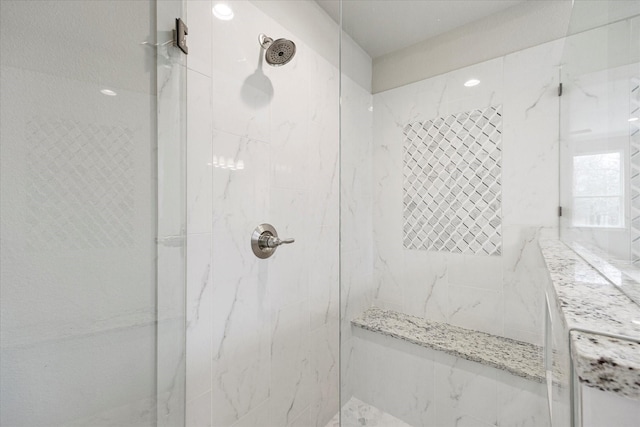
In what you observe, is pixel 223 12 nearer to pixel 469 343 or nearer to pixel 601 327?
pixel 601 327

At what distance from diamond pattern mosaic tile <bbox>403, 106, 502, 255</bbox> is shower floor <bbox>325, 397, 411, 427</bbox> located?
2.34ft

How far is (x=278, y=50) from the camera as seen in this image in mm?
1009

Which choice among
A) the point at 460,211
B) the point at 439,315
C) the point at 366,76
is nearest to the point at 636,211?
the point at 460,211

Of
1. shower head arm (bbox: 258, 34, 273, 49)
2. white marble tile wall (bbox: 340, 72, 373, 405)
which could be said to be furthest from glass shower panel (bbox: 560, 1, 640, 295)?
shower head arm (bbox: 258, 34, 273, 49)

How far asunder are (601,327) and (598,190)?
485mm

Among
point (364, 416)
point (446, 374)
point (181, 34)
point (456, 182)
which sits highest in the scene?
point (181, 34)

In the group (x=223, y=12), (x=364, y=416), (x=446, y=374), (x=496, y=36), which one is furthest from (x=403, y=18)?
(x=364, y=416)

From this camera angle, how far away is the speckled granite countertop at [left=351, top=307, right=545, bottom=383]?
2.88 feet

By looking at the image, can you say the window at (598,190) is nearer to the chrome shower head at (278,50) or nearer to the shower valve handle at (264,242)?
the shower valve handle at (264,242)

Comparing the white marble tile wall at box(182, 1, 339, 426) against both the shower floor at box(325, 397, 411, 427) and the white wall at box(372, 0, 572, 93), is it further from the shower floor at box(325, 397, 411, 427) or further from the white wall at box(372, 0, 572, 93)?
the white wall at box(372, 0, 572, 93)

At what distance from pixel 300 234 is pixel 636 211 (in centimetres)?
106

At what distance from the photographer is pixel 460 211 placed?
93 cm

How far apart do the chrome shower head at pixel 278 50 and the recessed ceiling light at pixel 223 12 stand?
13 centimetres

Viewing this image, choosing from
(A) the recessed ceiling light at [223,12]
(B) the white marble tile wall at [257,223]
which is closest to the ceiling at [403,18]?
(B) the white marble tile wall at [257,223]
